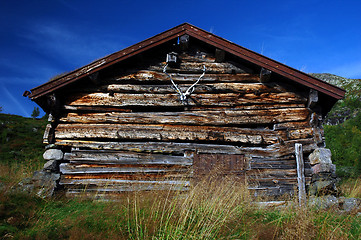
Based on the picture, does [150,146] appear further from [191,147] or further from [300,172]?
[300,172]

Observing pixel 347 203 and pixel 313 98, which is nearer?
pixel 347 203

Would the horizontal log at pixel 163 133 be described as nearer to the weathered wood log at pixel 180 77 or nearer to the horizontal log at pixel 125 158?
the horizontal log at pixel 125 158

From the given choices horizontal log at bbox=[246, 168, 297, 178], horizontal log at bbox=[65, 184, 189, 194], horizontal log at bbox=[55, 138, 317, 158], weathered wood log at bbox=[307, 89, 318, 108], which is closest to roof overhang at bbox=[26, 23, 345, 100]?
weathered wood log at bbox=[307, 89, 318, 108]

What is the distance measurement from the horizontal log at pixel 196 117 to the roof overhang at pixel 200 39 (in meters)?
0.84

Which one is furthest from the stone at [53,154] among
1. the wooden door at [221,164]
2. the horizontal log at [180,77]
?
the wooden door at [221,164]

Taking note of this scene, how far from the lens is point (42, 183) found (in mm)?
6219

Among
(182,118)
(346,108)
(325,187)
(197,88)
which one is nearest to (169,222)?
(182,118)

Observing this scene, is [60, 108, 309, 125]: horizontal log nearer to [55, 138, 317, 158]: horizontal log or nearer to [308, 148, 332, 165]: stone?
[55, 138, 317, 158]: horizontal log

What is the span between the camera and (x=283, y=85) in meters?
7.22

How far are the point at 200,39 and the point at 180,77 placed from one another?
4.10 feet

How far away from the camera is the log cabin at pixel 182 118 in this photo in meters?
6.58

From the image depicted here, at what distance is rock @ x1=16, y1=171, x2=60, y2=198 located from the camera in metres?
6.06

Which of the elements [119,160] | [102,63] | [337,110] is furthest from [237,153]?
[337,110]

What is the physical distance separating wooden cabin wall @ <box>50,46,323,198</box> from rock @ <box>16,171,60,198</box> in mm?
291
